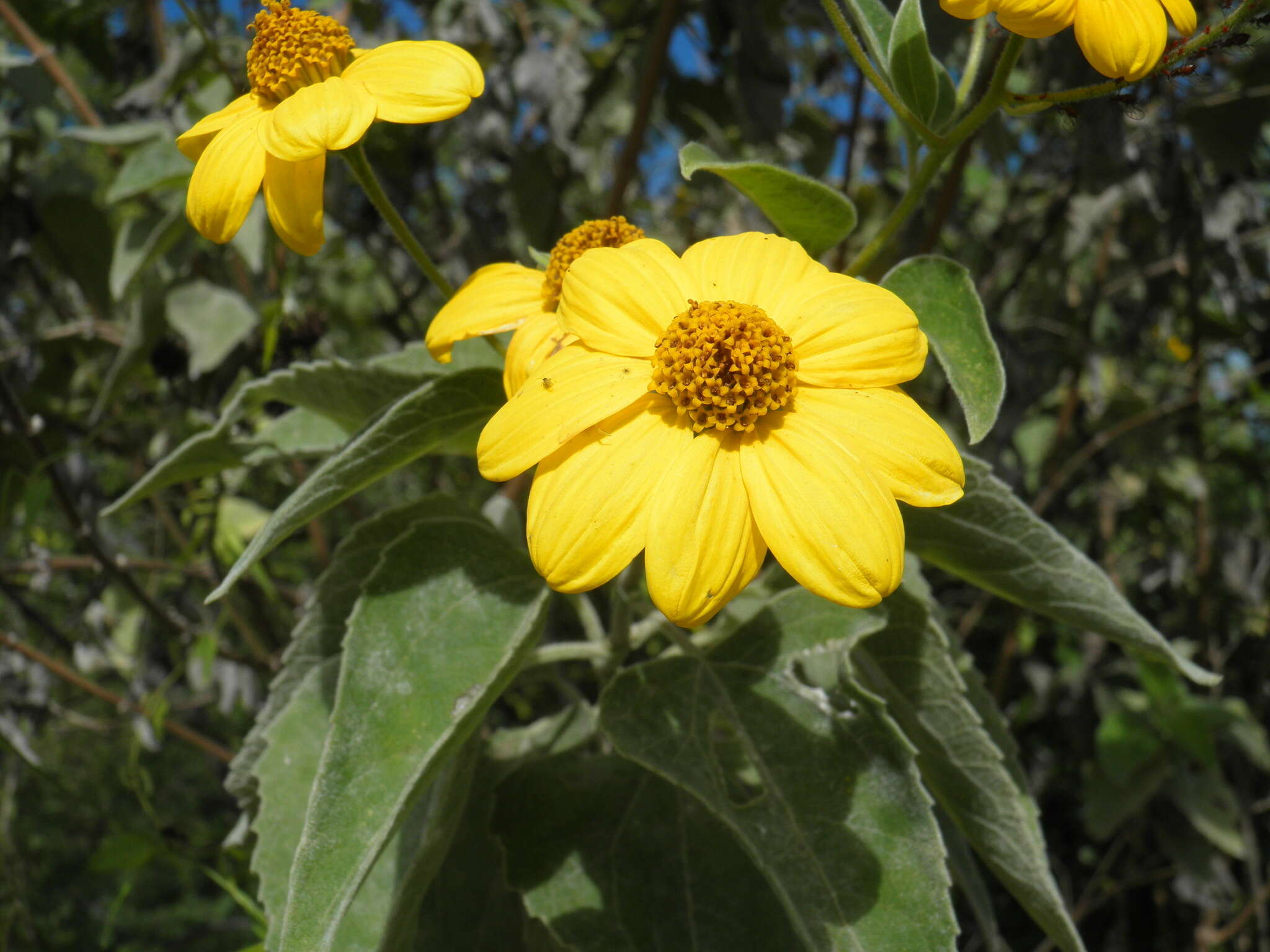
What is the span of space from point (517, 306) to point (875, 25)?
0.45 meters

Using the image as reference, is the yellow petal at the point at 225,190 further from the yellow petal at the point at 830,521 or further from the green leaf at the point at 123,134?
the green leaf at the point at 123,134

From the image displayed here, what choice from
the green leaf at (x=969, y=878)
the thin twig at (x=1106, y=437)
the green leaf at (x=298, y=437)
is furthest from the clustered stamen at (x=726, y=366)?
the thin twig at (x=1106, y=437)

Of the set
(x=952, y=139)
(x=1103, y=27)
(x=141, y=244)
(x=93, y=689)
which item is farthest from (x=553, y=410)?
(x=93, y=689)

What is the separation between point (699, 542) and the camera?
744mm

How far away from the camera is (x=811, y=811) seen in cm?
94

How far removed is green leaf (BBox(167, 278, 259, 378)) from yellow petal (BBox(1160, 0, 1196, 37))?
143 centimetres

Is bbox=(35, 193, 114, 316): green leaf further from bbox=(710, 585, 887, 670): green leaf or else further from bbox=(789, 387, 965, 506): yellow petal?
bbox=(789, 387, 965, 506): yellow petal

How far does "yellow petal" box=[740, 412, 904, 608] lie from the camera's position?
28.9 inches

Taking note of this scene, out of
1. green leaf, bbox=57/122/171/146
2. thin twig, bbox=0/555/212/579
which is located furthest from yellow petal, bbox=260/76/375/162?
thin twig, bbox=0/555/212/579

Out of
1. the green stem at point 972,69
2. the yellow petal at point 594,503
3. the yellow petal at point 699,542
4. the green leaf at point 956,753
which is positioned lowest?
the green leaf at point 956,753

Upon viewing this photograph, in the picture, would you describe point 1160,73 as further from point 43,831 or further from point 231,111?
point 43,831

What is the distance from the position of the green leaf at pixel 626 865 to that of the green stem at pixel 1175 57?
0.83 metres

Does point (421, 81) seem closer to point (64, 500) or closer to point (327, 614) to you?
point (327, 614)

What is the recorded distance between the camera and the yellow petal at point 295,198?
87cm
